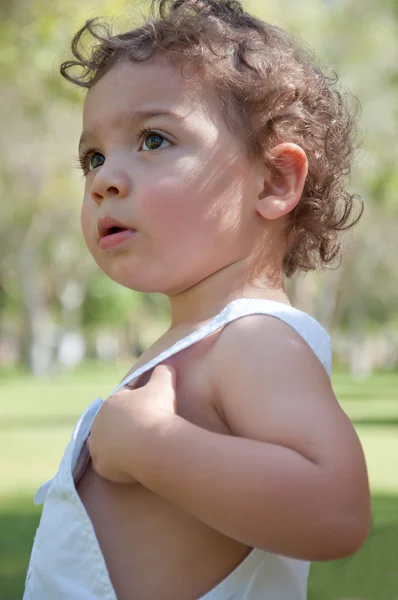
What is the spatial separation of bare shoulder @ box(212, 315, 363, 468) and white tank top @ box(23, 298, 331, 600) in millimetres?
62

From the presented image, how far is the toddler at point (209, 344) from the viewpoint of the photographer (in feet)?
5.85

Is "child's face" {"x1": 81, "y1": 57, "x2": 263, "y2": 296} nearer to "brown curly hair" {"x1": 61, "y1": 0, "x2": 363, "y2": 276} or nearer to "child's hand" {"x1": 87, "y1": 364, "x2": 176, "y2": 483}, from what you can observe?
"brown curly hair" {"x1": 61, "y1": 0, "x2": 363, "y2": 276}

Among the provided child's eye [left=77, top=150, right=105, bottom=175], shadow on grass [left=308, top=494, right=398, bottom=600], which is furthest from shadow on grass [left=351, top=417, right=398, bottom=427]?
child's eye [left=77, top=150, right=105, bottom=175]

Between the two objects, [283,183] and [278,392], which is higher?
[283,183]

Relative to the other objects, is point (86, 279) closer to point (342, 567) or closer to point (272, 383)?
point (342, 567)

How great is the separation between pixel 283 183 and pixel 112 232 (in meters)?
0.40

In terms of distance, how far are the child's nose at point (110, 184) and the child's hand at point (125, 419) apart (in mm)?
382

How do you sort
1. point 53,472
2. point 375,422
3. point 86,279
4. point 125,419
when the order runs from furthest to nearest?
point 86,279, point 375,422, point 53,472, point 125,419

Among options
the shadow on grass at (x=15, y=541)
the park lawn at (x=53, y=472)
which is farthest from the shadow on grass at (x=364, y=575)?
the shadow on grass at (x=15, y=541)

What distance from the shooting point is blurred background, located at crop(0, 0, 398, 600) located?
6371 millimetres

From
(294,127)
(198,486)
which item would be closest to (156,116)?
(294,127)

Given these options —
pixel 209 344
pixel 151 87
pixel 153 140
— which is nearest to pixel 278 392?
pixel 209 344

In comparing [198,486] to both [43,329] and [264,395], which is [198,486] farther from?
[43,329]

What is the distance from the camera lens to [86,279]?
149ft
